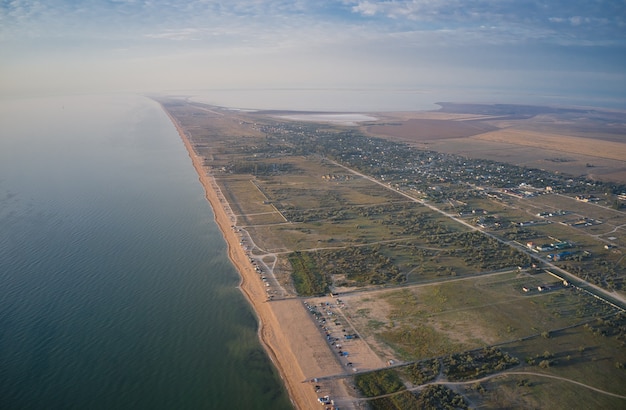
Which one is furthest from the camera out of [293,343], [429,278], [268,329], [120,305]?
[429,278]

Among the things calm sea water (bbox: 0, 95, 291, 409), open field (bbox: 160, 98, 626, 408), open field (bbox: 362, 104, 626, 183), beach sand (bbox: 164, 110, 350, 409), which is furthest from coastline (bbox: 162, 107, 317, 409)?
open field (bbox: 362, 104, 626, 183)

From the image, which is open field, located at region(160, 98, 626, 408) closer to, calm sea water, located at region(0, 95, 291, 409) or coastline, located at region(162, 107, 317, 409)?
coastline, located at region(162, 107, 317, 409)

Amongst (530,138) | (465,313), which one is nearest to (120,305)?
(465,313)

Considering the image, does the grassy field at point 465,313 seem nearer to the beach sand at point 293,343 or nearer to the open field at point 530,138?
the beach sand at point 293,343

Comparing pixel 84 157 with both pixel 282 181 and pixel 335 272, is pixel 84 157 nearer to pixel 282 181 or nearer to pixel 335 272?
pixel 282 181

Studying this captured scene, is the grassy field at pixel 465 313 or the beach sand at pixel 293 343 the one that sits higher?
the grassy field at pixel 465 313

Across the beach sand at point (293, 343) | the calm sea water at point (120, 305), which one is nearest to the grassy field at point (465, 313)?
the beach sand at point (293, 343)

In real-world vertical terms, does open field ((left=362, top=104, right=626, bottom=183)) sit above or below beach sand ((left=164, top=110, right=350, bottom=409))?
above

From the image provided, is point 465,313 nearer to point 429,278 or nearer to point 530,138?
point 429,278
